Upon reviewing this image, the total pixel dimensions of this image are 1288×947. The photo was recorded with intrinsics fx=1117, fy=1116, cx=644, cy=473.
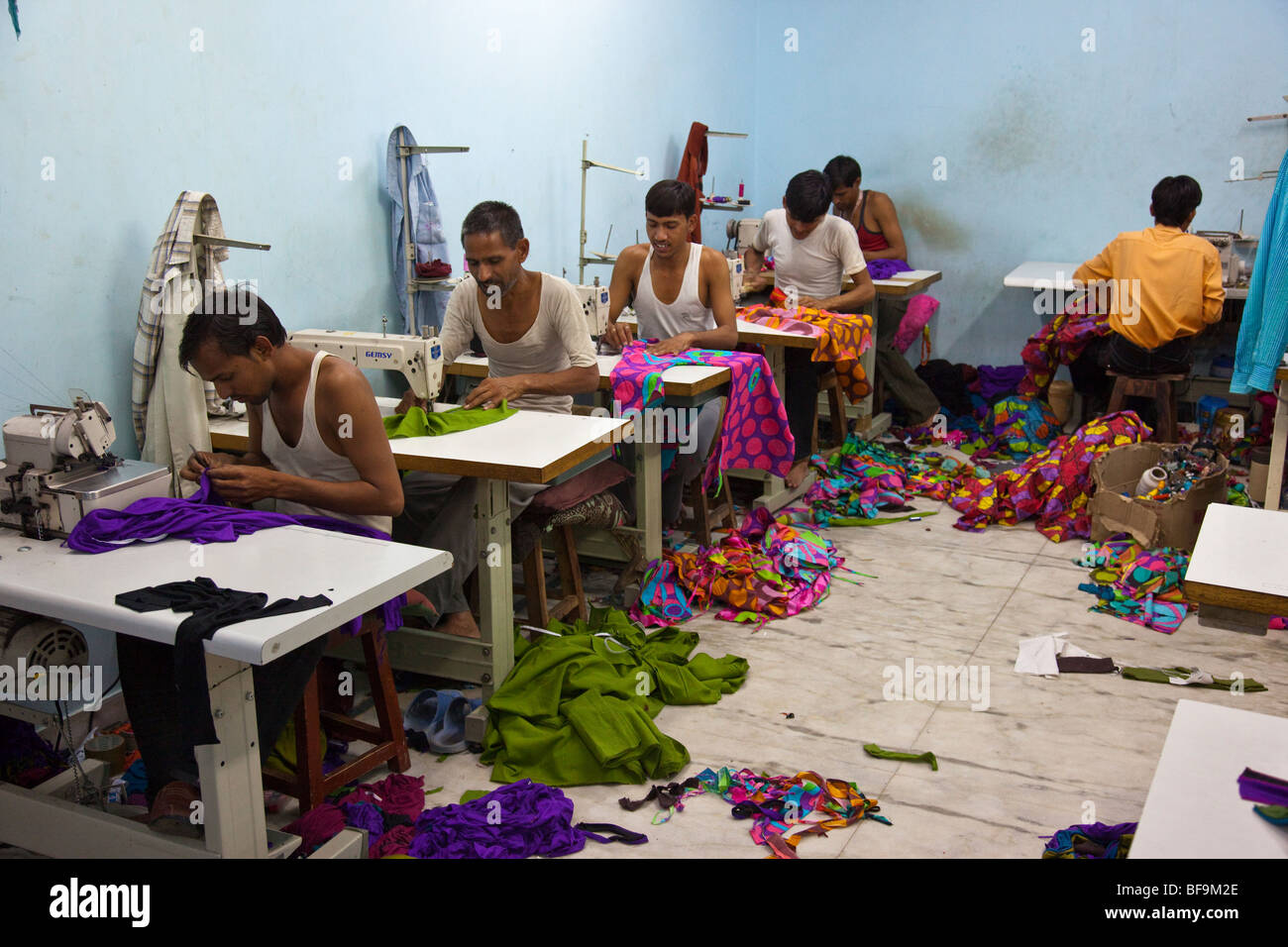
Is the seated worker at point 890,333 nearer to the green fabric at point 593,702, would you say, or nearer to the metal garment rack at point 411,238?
the metal garment rack at point 411,238

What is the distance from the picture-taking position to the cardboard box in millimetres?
4582

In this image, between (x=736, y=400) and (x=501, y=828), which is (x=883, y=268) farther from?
(x=501, y=828)

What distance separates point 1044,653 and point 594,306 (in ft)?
7.19

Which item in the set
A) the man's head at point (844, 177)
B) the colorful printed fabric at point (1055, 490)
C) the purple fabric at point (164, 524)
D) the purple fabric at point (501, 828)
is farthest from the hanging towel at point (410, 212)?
the man's head at point (844, 177)

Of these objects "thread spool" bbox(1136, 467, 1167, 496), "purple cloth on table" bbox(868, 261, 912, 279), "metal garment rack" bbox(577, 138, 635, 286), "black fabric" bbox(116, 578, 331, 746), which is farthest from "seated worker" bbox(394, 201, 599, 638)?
"purple cloth on table" bbox(868, 261, 912, 279)

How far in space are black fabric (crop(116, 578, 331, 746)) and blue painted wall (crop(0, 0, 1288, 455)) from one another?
1319 mm

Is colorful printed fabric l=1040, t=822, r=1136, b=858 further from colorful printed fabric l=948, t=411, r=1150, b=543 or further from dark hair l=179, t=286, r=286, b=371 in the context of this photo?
colorful printed fabric l=948, t=411, r=1150, b=543

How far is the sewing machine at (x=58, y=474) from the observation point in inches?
100

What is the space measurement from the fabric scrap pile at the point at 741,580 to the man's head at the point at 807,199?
1949 millimetres

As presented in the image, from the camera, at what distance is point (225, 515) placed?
266 centimetres

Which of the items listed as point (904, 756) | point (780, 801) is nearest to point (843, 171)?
point (904, 756)

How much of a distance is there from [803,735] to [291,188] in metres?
2.65

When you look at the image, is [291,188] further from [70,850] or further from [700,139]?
[700,139]
